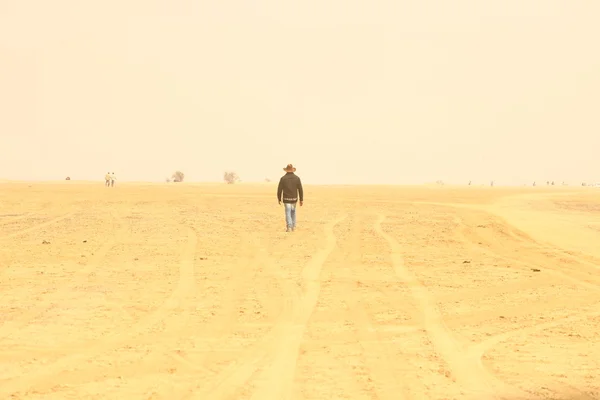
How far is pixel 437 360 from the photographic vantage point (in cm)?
716

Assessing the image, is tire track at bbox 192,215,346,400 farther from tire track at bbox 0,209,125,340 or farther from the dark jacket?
the dark jacket

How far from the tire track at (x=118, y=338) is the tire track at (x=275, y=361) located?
4.24ft

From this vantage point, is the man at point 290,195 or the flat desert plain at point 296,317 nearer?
the flat desert plain at point 296,317

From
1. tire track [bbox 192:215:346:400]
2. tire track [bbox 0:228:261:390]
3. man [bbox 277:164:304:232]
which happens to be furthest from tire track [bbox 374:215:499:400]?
man [bbox 277:164:304:232]

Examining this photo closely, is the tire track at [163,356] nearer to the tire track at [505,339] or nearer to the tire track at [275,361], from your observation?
the tire track at [275,361]

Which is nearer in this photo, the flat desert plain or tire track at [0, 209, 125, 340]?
the flat desert plain

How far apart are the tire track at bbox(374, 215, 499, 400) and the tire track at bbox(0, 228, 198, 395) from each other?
303 centimetres

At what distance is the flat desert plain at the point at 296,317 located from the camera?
6.38m

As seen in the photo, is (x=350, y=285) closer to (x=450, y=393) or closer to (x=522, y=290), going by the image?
(x=522, y=290)

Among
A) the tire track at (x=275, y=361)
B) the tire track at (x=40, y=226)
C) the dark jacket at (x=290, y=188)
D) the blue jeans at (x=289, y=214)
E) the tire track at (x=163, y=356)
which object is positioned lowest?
the tire track at (x=275, y=361)

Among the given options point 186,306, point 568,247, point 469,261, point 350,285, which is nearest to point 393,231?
point 568,247

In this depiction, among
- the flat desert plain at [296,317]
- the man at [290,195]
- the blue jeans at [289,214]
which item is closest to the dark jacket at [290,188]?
the man at [290,195]

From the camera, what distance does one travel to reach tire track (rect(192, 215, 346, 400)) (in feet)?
19.9

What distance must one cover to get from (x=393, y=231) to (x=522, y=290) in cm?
1030
